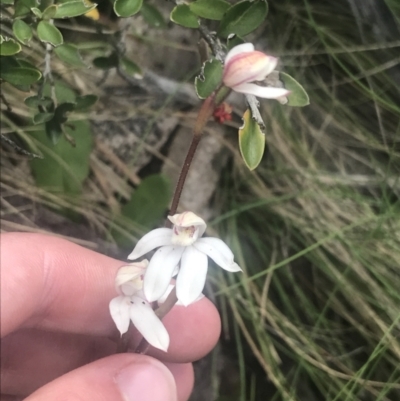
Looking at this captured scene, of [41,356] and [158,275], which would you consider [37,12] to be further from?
[41,356]

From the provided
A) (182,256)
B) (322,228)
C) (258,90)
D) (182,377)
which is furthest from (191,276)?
(322,228)

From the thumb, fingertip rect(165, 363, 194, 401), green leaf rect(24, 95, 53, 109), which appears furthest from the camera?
fingertip rect(165, 363, 194, 401)

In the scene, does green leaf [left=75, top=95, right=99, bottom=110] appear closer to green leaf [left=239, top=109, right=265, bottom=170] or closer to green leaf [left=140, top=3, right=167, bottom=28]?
green leaf [left=140, top=3, right=167, bottom=28]

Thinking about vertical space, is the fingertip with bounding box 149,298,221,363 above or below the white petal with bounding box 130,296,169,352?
below

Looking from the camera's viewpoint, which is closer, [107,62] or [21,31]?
[21,31]

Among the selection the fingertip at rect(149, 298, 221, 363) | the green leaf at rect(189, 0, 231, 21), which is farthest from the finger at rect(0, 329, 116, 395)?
the green leaf at rect(189, 0, 231, 21)

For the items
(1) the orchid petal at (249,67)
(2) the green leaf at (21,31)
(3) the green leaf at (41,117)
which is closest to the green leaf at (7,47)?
(2) the green leaf at (21,31)

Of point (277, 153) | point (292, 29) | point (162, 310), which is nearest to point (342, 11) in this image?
point (292, 29)
